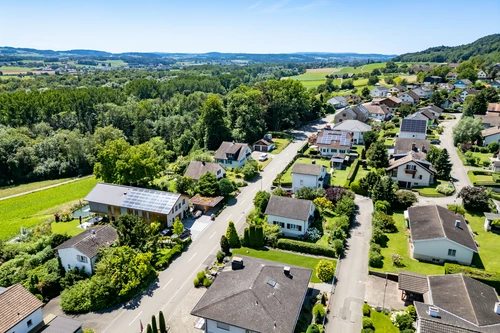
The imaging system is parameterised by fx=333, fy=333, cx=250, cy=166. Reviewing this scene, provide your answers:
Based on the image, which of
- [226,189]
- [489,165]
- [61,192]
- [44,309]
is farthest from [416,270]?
[61,192]

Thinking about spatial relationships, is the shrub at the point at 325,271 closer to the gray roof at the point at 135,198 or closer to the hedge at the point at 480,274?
the hedge at the point at 480,274

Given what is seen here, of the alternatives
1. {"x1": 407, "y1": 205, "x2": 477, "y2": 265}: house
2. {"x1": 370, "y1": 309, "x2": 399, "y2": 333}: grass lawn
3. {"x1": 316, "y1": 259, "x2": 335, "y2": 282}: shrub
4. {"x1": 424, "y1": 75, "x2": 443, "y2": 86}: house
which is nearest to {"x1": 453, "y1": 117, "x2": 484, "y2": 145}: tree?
{"x1": 407, "y1": 205, "x2": 477, "y2": 265}: house

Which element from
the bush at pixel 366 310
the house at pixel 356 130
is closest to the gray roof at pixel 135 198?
the bush at pixel 366 310

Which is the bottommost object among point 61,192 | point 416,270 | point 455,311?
point 61,192

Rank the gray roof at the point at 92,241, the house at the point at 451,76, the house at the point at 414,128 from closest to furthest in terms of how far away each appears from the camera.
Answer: the gray roof at the point at 92,241, the house at the point at 414,128, the house at the point at 451,76

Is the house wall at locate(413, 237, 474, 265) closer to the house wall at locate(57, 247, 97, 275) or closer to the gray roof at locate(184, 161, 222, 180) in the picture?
the gray roof at locate(184, 161, 222, 180)

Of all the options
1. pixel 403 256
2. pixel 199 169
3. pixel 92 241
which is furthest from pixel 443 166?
pixel 92 241

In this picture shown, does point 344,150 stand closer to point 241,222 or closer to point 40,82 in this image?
point 241,222
